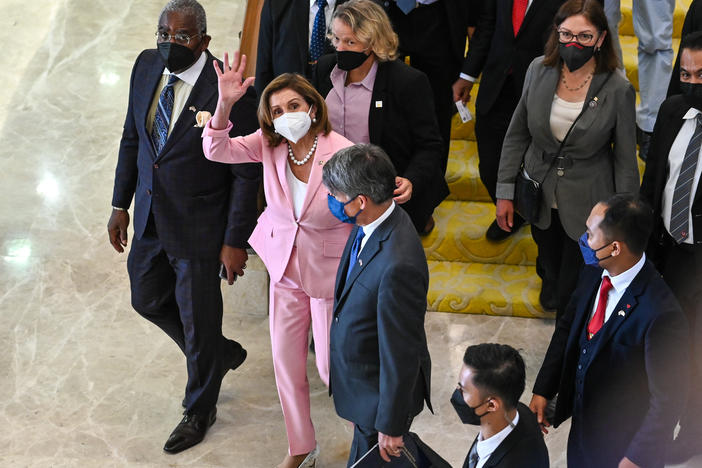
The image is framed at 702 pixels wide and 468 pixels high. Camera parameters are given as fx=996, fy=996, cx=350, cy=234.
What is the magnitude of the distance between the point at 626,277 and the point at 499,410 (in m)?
0.66

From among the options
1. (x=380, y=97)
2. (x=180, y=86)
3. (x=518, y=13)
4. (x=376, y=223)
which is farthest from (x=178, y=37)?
(x=518, y=13)

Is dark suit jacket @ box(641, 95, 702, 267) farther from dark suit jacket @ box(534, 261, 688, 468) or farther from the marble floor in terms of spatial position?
the marble floor

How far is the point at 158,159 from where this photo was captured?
14.1 feet

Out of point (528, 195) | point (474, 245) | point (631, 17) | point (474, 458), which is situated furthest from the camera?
point (631, 17)

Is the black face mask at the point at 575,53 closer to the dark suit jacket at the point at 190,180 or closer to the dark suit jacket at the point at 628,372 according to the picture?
the dark suit jacket at the point at 628,372

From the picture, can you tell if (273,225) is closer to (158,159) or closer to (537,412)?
(158,159)

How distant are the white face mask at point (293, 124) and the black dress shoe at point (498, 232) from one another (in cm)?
201

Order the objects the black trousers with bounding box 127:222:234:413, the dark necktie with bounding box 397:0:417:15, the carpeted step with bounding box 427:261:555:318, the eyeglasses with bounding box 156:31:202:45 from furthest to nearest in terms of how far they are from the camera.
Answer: the carpeted step with bounding box 427:261:555:318 → the dark necktie with bounding box 397:0:417:15 → the black trousers with bounding box 127:222:234:413 → the eyeglasses with bounding box 156:31:202:45

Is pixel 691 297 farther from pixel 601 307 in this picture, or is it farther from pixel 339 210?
pixel 339 210

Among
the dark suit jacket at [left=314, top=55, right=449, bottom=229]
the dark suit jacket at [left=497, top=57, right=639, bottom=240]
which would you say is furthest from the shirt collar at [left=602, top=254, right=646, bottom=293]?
the dark suit jacket at [left=314, top=55, right=449, bottom=229]

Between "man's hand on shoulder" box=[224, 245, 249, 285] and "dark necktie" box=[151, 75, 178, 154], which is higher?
"dark necktie" box=[151, 75, 178, 154]

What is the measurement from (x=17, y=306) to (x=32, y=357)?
0.50 m

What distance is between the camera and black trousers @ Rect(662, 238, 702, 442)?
4.19 m

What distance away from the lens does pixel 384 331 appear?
3.44m
